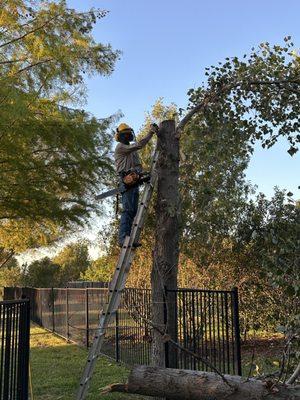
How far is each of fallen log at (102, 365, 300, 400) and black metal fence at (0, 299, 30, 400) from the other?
1.53 meters

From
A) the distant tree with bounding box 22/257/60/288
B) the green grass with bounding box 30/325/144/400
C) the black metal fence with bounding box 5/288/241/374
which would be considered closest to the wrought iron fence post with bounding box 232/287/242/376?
the black metal fence with bounding box 5/288/241/374

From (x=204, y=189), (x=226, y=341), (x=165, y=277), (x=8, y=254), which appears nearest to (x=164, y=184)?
(x=204, y=189)

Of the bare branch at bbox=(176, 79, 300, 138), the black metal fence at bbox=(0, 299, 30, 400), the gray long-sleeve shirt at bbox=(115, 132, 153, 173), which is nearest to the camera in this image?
the black metal fence at bbox=(0, 299, 30, 400)

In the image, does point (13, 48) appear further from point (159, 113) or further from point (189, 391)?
point (189, 391)

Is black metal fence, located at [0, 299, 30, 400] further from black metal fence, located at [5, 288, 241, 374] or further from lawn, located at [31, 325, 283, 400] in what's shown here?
lawn, located at [31, 325, 283, 400]

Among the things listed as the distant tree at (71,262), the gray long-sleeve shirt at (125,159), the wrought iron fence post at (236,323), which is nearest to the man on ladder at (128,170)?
the gray long-sleeve shirt at (125,159)

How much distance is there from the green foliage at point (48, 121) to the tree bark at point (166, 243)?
494 centimetres

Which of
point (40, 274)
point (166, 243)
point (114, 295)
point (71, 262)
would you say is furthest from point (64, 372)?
point (71, 262)

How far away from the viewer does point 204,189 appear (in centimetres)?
613

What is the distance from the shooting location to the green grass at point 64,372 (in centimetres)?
807

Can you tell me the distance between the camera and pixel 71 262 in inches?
1666

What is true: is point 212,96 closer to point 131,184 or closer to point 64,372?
point 131,184

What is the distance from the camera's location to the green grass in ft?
26.5

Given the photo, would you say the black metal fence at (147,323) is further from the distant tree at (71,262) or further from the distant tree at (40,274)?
the distant tree at (71,262)
